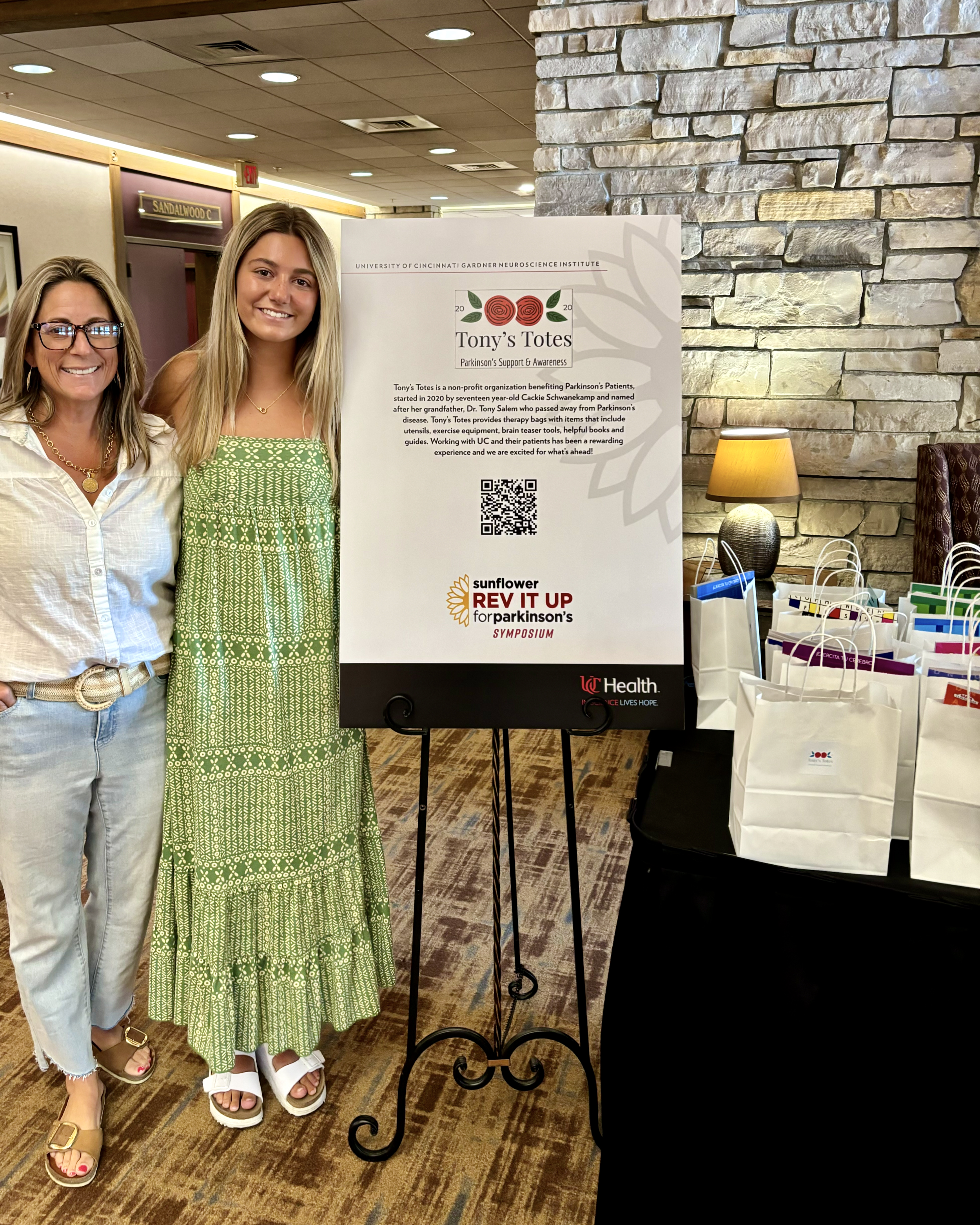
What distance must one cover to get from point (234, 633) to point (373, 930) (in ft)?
2.33

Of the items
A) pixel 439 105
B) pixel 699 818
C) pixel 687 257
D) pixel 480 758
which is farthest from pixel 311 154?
pixel 699 818

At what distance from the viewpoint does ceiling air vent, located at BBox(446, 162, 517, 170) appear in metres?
7.77

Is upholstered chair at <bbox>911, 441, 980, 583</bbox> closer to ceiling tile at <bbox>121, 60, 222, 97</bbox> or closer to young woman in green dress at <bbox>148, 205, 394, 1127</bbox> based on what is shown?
young woman in green dress at <bbox>148, 205, 394, 1127</bbox>

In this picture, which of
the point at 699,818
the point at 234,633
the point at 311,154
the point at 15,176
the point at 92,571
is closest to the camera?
the point at 699,818

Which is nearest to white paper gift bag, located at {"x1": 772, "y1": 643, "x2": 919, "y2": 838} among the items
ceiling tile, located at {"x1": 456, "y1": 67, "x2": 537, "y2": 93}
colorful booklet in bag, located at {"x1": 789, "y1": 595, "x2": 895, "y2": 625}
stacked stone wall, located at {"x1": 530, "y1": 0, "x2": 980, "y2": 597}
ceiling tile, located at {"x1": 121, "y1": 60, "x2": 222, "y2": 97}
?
colorful booklet in bag, located at {"x1": 789, "y1": 595, "x2": 895, "y2": 625}

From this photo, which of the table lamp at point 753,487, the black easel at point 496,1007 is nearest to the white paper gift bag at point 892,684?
the black easel at point 496,1007

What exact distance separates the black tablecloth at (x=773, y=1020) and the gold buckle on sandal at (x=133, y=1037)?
103 centimetres

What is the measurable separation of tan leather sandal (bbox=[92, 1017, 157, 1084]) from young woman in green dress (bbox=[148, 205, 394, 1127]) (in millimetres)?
210

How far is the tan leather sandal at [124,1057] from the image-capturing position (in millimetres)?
1916

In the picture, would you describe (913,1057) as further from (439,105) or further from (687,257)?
(439,105)

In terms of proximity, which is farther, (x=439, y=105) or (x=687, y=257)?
(x=439, y=105)

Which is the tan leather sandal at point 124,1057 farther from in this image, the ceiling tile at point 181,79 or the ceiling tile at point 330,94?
the ceiling tile at point 330,94

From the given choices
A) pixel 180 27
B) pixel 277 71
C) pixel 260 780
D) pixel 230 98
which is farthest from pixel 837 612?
pixel 230 98

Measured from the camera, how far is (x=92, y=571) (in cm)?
155
